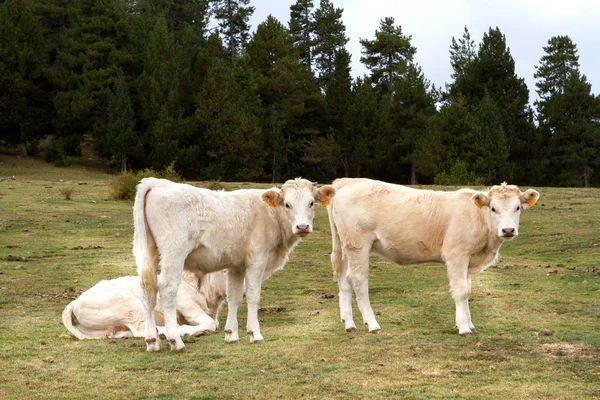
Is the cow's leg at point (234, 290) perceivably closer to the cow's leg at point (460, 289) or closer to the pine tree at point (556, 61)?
the cow's leg at point (460, 289)

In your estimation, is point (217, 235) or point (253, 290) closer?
point (217, 235)

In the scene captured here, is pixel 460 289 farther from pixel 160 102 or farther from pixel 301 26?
pixel 301 26

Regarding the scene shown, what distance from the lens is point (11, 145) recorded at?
57.6m

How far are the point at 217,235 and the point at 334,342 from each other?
1871 mm

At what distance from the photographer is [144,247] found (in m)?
9.39

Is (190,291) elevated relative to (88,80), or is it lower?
lower

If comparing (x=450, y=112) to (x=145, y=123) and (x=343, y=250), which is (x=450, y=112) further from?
(x=343, y=250)

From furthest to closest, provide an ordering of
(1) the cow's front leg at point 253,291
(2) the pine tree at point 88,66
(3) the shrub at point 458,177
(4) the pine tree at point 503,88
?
(4) the pine tree at point 503,88 < (2) the pine tree at point 88,66 < (3) the shrub at point 458,177 < (1) the cow's front leg at point 253,291

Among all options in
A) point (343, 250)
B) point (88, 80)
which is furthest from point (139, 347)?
point (88, 80)

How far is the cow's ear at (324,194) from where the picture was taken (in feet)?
34.1

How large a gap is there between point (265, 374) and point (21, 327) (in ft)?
14.4

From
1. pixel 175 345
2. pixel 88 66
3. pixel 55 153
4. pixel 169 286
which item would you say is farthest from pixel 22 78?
pixel 175 345

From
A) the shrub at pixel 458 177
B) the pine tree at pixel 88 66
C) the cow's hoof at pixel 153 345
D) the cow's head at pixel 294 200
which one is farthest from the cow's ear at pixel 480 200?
the pine tree at pixel 88 66

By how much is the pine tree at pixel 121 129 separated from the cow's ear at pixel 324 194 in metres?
43.5
